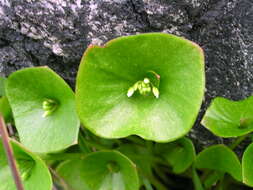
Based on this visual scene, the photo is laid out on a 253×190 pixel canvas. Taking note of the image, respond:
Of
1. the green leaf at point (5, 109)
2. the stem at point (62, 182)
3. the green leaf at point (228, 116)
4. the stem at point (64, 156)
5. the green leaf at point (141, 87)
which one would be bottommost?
the stem at point (62, 182)

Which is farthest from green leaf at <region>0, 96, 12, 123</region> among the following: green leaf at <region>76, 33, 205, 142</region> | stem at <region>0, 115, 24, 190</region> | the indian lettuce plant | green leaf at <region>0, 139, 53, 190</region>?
stem at <region>0, 115, 24, 190</region>

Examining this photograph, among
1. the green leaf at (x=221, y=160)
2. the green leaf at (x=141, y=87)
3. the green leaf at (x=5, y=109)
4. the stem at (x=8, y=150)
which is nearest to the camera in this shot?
the stem at (x=8, y=150)

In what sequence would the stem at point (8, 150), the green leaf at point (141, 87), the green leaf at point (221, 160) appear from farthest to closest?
the green leaf at point (221, 160) → the green leaf at point (141, 87) → the stem at point (8, 150)

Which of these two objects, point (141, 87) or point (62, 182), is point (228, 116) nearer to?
point (141, 87)

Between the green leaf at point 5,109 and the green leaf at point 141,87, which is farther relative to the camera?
the green leaf at point 5,109

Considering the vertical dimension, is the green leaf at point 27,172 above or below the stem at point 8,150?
below

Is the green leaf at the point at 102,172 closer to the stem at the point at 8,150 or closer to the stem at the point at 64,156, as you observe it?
the stem at the point at 64,156

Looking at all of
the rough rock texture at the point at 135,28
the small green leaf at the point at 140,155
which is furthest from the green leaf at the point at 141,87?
the small green leaf at the point at 140,155

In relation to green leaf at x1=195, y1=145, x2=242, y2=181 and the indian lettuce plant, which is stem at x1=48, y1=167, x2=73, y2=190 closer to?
the indian lettuce plant
